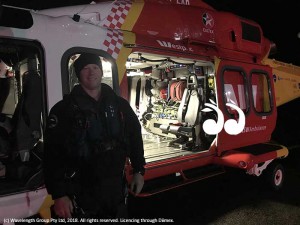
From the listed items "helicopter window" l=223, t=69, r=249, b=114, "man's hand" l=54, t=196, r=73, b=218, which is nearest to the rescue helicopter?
"helicopter window" l=223, t=69, r=249, b=114

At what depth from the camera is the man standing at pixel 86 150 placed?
1.85 meters

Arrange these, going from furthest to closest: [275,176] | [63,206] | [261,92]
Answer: [261,92]
[275,176]
[63,206]

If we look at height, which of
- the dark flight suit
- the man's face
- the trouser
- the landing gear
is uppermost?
the man's face

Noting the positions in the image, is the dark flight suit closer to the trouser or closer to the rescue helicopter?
the trouser

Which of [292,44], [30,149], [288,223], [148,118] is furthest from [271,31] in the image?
[30,149]

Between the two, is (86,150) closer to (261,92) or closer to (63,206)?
(63,206)

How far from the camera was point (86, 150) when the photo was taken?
75.4 inches

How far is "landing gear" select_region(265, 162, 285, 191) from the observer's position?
491cm

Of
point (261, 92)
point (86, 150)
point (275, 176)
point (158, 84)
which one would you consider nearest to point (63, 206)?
point (86, 150)

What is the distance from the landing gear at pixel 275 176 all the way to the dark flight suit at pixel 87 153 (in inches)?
142

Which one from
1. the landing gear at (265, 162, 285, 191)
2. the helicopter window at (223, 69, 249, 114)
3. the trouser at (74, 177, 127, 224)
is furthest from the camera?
the landing gear at (265, 162, 285, 191)

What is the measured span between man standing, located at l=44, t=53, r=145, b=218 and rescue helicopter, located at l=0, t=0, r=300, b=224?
68cm

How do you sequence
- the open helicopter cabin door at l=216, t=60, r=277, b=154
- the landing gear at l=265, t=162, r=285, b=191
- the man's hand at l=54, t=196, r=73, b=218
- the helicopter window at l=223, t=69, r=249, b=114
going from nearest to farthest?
the man's hand at l=54, t=196, r=73, b=218
the open helicopter cabin door at l=216, t=60, r=277, b=154
the helicopter window at l=223, t=69, r=249, b=114
the landing gear at l=265, t=162, r=285, b=191

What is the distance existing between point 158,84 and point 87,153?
15.5 feet
